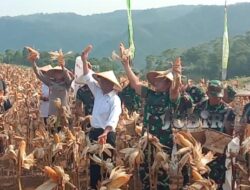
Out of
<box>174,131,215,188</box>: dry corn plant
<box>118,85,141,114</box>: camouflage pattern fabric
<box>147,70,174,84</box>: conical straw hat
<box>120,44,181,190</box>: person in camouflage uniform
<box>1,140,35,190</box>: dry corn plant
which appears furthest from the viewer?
<box>118,85,141,114</box>: camouflage pattern fabric

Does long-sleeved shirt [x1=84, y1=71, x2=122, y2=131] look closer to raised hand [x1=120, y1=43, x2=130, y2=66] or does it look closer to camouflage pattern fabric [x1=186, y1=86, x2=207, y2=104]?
raised hand [x1=120, y1=43, x2=130, y2=66]

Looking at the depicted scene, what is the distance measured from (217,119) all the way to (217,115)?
0.05 metres

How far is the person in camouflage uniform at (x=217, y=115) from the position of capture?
20.5ft

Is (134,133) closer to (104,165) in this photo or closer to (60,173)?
(104,165)

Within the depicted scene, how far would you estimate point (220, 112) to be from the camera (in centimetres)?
633

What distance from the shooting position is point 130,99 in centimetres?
866

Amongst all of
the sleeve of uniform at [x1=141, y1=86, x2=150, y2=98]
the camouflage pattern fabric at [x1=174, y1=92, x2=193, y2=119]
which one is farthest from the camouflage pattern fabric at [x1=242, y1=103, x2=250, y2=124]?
the sleeve of uniform at [x1=141, y1=86, x2=150, y2=98]

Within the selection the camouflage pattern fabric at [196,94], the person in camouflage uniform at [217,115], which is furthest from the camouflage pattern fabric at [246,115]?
the camouflage pattern fabric at [196,94]

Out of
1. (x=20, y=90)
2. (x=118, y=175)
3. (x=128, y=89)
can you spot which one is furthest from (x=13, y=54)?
(x=118, y=175)

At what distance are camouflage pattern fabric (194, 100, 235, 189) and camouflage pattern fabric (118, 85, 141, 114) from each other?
2225 millimetres

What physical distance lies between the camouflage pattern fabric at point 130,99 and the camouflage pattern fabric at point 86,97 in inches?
26.8

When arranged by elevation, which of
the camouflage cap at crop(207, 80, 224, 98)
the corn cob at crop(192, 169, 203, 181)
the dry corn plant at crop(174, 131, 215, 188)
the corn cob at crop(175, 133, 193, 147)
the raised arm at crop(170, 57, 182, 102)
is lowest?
the corn cob at crop(192, 169, 203, 181)

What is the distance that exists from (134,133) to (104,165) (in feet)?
5.67

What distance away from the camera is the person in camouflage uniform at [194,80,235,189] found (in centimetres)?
625
